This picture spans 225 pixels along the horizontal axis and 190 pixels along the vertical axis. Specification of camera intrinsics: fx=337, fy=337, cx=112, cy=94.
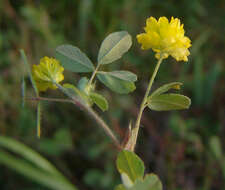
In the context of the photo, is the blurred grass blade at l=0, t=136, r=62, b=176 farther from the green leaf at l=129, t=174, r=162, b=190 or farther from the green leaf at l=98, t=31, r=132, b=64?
the green leaf at l=129, t=174, r=162, b=190

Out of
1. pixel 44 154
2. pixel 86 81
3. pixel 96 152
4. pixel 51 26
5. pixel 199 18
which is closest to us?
pixel 86 81

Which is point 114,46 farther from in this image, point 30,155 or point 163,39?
point 30,155

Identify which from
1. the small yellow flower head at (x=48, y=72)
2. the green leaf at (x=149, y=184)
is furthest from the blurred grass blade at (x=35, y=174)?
the green leaf at (x=149, y=184)

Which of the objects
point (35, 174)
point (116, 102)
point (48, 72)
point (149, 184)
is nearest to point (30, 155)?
point (35, 174)

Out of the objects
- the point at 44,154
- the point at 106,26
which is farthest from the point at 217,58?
the point at 44,154

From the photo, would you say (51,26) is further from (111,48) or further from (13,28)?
(111,48)

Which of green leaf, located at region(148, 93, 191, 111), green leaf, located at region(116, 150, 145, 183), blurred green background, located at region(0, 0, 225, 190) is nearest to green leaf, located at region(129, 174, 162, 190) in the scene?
green leaf, located at region(116, 150, 145, 183)
